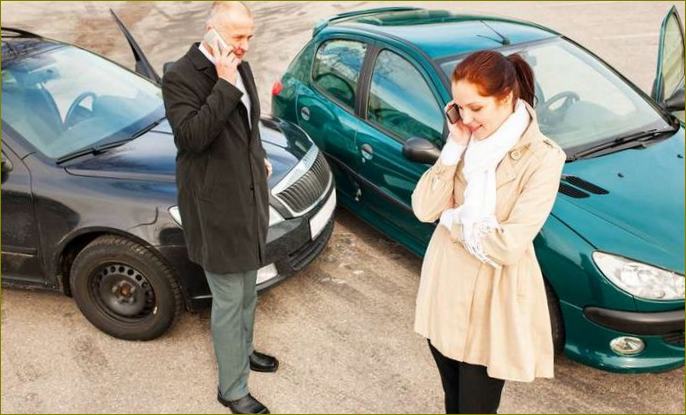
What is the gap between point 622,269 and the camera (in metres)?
2.91

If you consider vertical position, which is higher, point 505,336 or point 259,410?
point 505,336

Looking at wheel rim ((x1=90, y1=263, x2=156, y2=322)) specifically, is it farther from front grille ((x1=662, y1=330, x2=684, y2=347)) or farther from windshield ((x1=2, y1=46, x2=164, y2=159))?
front grille ((x1=662, y1=330, x2=684, y2=347))

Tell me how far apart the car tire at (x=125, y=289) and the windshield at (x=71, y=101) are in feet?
2.18

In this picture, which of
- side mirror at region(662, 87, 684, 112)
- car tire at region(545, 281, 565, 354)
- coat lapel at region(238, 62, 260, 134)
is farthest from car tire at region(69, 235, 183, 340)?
side mirror at region(662, 87, 684, 112)

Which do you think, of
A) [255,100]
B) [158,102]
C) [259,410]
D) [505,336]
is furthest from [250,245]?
[158,102]

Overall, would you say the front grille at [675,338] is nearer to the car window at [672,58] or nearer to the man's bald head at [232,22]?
the car window at [672,58]

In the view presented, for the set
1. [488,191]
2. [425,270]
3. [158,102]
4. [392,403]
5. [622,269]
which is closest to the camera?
[488,191]

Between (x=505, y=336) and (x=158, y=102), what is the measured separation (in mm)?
2987

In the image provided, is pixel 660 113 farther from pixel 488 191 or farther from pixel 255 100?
pixel 255 100

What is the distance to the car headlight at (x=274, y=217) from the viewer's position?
3.47 metres

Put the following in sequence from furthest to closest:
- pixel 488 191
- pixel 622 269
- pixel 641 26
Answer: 1. pixel 641 26
2. pixel 622 269
3. pixel 488 191

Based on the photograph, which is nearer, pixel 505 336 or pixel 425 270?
pixel 505 336

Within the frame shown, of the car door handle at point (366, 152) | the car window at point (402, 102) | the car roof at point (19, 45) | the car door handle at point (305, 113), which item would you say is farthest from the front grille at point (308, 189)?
the car roof at point (19, 45)

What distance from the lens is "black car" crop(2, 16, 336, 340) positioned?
3316 mm
